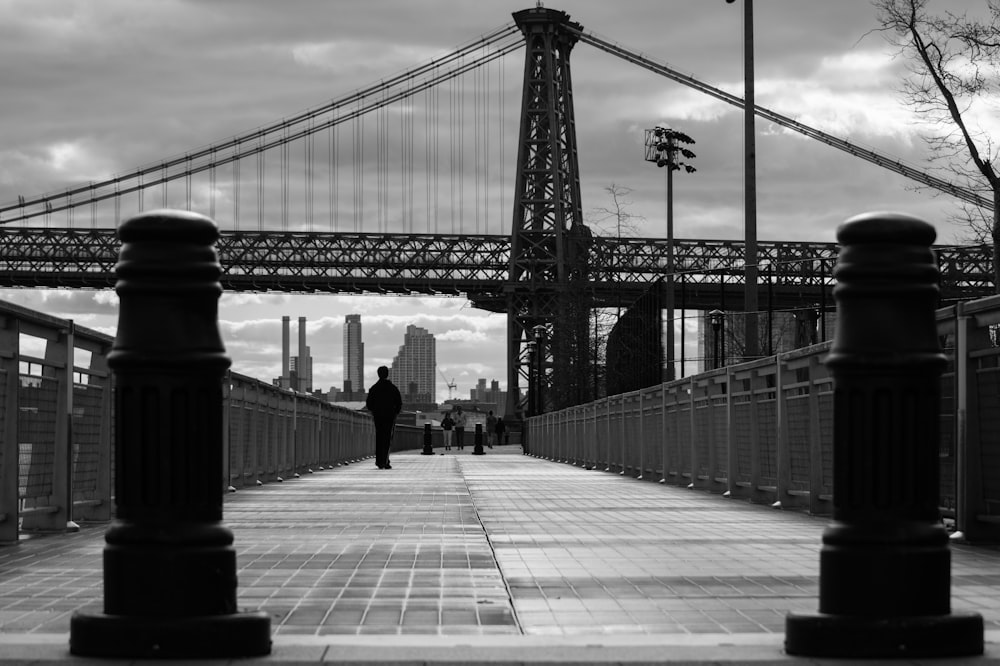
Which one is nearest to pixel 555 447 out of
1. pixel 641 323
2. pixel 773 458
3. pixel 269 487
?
pixel 641 323

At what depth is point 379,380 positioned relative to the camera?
1089 inches

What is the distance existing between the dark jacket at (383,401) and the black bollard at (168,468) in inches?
886

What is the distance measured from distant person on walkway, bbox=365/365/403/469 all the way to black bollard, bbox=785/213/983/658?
22498 mm

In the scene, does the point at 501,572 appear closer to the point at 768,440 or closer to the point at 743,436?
the point at 768,440

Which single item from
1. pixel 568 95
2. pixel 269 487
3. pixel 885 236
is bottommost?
pixel 269 487

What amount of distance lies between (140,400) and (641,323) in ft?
81.4

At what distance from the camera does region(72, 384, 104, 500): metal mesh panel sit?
10.5 metres

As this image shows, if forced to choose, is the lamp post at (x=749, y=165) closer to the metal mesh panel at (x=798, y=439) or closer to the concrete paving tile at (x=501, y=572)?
the metal mesh panel at (x=798, y=439)

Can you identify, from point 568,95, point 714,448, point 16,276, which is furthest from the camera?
point 16,276

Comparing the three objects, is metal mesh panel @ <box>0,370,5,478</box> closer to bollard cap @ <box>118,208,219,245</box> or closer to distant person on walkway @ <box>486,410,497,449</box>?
bollard cap @ <box>118,208,219,245</box>

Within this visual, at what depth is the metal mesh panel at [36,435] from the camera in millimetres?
9328

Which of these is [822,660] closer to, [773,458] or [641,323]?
[773,458]

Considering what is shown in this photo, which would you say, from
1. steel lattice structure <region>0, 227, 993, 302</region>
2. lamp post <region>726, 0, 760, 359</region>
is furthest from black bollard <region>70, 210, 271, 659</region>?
steel lattice structure <region>0, 227, 993, 302</region>

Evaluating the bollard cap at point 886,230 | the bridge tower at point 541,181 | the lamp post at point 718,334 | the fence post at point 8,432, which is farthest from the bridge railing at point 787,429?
the bridge tower at point 541,181
